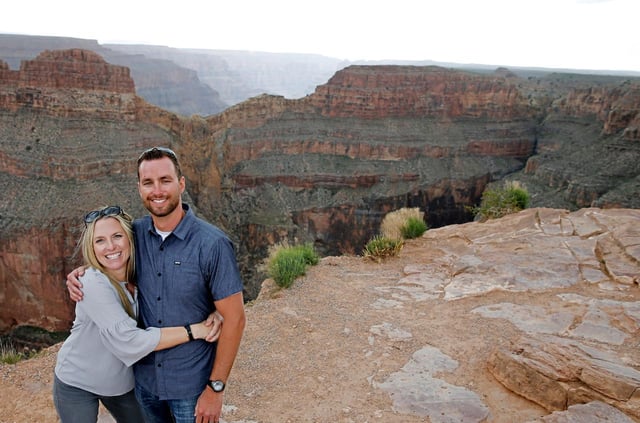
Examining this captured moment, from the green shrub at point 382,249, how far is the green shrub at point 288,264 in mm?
1081

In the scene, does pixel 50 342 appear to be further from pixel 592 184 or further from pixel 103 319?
pixel 592 184

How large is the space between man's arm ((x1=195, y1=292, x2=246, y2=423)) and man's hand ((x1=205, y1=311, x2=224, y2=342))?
1.4 inches

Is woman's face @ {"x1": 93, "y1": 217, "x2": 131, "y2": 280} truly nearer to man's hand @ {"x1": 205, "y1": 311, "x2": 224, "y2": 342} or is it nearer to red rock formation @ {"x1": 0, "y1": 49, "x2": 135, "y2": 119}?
man's hand @ {"x1": 205, "y1": 311, "x2": 224, "y2": 342}

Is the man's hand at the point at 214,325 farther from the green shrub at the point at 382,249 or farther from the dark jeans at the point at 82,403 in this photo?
the green shrub at the point at 382,249

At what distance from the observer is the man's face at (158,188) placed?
2670 mm

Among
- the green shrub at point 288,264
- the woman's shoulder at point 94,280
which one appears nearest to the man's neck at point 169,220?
the woman's shoulder at point 94,280

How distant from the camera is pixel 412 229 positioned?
30.7 feet

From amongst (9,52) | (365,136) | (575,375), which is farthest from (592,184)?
(9,52)

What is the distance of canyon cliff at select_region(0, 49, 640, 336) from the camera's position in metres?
22.7

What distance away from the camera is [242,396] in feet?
14.6

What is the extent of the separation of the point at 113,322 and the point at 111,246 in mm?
454

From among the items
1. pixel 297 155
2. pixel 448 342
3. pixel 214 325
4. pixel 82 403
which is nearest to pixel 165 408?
pixel 82 403

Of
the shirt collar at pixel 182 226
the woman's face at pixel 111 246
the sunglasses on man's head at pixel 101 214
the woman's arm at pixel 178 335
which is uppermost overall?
the sunglasses on man's head at pixel 101 214

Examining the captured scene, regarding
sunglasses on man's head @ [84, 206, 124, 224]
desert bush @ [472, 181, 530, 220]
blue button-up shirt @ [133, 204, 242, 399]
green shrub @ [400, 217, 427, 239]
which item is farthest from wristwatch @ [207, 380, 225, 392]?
desert bush @ [472, 181, 530, 220]
